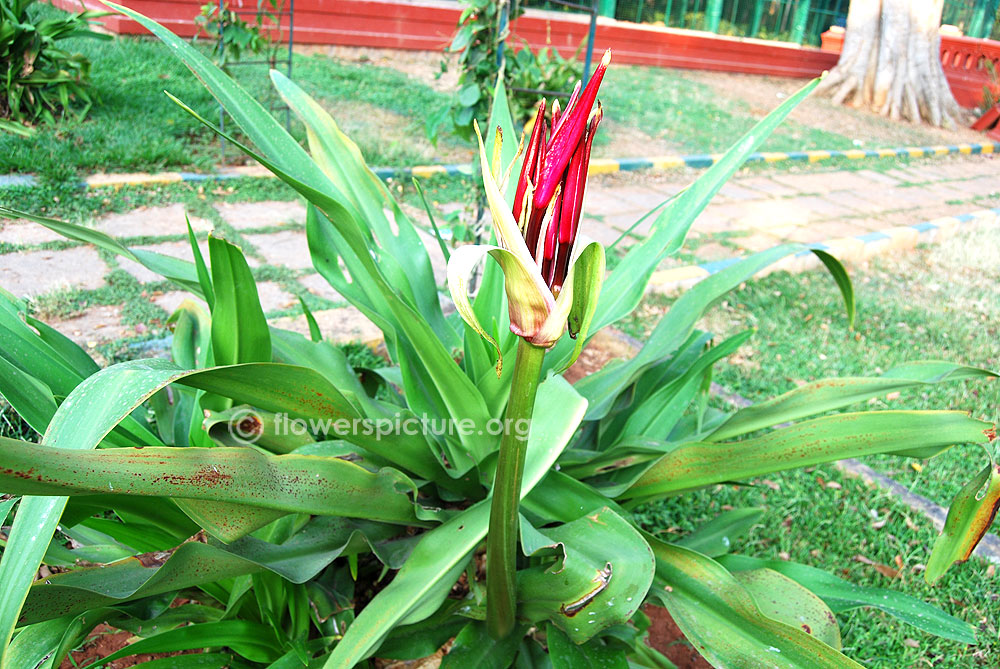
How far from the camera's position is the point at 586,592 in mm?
1177

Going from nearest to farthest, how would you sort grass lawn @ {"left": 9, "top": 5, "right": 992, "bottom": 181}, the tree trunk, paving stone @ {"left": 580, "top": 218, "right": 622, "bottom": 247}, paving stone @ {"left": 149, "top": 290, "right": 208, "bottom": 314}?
paving stone @ {"left": 149, "top": 290, "right": 208, "bottom": 314}, grass lawn @ {"left": 9, "top": 5, "right": 992, "bottom": 181}, paving stone @ {"left": 580, "top": 218, "right": 622, "bottom": 247}, the tree trunk

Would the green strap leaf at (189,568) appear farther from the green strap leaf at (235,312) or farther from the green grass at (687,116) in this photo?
the green grass at (687,116)

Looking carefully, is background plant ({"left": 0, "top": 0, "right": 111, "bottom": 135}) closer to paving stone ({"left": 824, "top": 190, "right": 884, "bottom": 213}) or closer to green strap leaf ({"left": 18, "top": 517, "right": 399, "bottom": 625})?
green strap leaf ({"left": 18, "top": 517, "right": 399, "bottom": 625})

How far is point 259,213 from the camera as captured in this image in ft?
13.3

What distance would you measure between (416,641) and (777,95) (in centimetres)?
1072

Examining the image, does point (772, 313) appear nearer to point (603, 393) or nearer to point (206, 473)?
point (603, 393)

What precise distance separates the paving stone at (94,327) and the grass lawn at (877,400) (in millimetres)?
1836

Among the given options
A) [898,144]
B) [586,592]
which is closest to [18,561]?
[586,592]

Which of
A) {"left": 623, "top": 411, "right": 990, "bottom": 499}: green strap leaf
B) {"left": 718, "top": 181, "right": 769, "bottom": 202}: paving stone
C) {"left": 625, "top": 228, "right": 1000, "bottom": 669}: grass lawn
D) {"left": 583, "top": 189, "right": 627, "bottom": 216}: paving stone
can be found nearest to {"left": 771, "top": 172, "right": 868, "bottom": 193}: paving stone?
{"left": 718, "top": 181, "right": 769, "bottom": 202}: paving stone

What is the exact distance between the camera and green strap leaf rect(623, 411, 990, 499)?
135 centimetres

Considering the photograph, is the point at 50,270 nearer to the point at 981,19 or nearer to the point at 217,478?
the point at 217,478

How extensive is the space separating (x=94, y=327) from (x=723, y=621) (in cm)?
231

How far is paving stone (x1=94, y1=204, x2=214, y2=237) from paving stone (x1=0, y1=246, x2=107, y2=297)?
270mm

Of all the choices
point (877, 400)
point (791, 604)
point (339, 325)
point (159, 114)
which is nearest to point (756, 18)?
point (159, 114)
